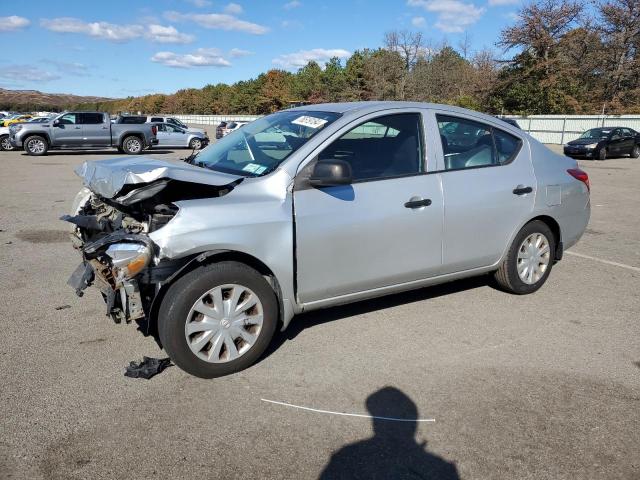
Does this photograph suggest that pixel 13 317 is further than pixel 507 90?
No

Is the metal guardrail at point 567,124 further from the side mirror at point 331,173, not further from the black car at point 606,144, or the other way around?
the side mirror at point 331,173

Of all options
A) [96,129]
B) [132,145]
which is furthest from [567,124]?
[96,129]

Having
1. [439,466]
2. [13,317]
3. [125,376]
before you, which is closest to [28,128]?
[13,317]

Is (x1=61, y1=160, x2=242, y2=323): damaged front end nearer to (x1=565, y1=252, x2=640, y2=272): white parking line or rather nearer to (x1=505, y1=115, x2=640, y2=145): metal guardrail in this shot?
(x1=565, y1=252, x2=640, y2=272): white parking line

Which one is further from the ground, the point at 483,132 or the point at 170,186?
the point at 483,132

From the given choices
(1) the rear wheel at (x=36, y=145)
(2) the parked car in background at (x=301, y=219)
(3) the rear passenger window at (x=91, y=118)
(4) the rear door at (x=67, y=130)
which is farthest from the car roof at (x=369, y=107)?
(1) the rear wheel at (x=36, y=145)

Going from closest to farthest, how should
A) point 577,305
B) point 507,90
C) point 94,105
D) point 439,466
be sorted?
point 439,466 < point 577,305 < point 507,90 < point 94,105

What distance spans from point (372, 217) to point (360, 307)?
120cm

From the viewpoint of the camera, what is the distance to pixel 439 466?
2.80 m

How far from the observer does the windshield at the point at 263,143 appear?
13.4 feet

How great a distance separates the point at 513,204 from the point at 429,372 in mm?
1901

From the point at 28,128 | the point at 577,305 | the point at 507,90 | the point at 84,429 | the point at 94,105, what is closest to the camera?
the point at 84,429

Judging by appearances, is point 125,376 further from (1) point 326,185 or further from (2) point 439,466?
(2) point 439,466

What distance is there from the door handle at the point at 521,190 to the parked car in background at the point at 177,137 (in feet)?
75.3
